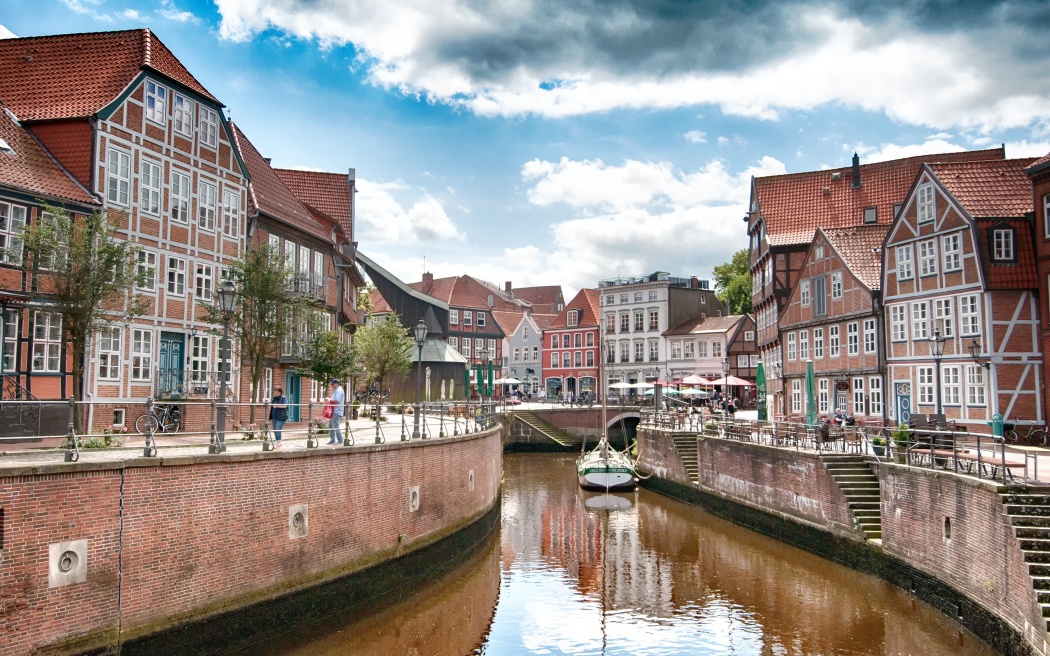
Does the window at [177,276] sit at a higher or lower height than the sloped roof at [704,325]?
lower

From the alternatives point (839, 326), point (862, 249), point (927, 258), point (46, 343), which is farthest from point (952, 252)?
point (46, 343)

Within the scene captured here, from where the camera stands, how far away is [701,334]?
72.6 m

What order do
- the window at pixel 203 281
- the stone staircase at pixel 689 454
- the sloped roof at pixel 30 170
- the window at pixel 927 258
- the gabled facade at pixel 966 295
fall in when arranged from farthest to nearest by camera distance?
1. the stone staircase at pixel 689 454
2. the window at pixel 927 258
3. the gabled facade at pixel 966 295
4. the window at pixel 203 281
5. the sloped roof at pixel 30 170

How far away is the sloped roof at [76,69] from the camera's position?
23047mm

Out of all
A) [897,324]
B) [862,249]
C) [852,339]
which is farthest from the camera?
[862,249]

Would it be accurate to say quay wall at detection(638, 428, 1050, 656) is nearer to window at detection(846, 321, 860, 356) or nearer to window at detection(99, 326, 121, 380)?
window at detection(846, 321, 860, 356)

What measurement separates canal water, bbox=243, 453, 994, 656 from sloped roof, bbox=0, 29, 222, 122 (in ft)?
49.5

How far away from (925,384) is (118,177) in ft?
89.1

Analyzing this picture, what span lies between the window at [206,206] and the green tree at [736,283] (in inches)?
2113

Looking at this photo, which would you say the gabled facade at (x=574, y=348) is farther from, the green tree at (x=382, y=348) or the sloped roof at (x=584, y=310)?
the green tree at (x=382, y=348)

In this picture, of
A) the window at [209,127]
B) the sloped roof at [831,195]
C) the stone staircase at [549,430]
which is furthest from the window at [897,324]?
the stone staircase at [549,430]

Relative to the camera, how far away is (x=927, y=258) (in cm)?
3125

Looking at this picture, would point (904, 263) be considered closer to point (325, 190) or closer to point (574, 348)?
point (325, 190)

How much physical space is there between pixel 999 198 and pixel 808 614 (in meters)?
18.4
